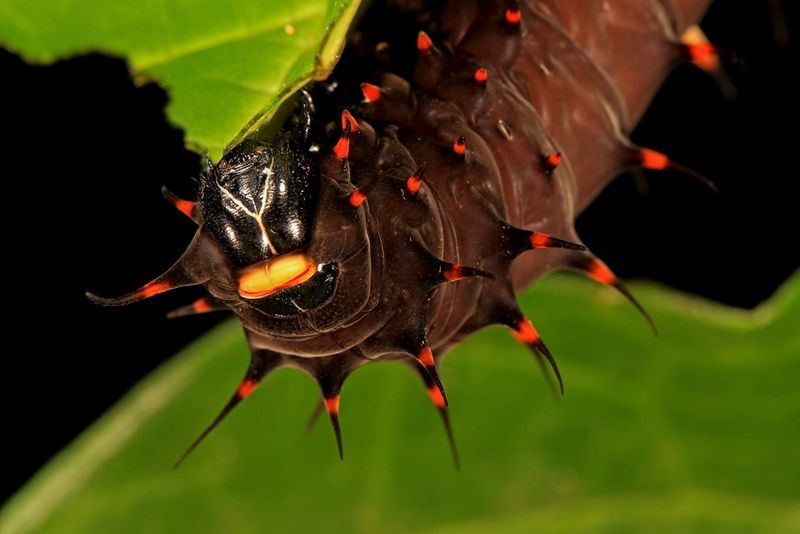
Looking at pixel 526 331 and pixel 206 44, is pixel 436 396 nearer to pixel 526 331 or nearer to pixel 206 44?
pixel 526 331

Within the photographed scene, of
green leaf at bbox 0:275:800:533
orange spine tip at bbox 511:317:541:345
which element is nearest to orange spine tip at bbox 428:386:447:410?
orange spine tip at bbox 511:317:541:345

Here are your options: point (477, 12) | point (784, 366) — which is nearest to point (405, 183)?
point (477, 12)

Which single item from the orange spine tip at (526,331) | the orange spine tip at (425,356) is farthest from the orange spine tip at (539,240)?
the orange spine tip at (425,356)

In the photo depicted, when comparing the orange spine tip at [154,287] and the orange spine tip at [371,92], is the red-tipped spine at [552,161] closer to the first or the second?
the orange spine tip at [371,92]

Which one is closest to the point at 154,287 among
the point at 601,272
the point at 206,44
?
the point at 206,44

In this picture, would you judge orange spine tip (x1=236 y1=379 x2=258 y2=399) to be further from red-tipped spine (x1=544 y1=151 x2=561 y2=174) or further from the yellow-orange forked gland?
red-tipped spine (x1=544 y1=151 x2=561 y2=174)

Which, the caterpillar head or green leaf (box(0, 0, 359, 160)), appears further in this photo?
green leaf (box(0, 0, 359, 160))

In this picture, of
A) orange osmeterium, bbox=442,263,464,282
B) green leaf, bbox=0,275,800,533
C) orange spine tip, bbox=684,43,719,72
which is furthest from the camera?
green leaf, bbox=0,275,800,533
